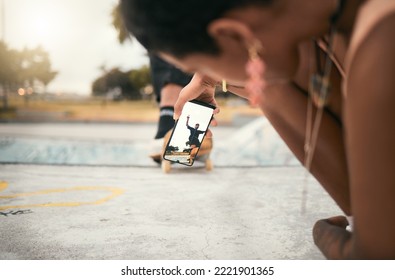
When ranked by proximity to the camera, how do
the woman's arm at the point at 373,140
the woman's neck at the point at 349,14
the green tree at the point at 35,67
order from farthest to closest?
the green tree at the point at 35,67 < the woman's neck at the point at 349,14 < the woman's arm at the point at 373,140

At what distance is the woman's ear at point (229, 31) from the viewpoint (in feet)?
1.78

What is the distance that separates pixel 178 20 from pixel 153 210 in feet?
2.30

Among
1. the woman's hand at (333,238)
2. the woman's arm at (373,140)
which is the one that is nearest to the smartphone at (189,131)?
the woman's hand at (333,238)

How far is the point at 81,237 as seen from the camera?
2.96 ft

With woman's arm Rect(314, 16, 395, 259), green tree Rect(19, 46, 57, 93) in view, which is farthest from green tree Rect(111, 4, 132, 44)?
green tree Rect(19, 46, 57, 93)

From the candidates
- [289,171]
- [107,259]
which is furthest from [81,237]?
[289,171]

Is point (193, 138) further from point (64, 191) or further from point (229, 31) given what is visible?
point (229, 31)

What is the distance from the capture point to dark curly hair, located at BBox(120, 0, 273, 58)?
54 centimetres

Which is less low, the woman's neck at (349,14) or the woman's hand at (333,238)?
the woman's neck at (349,14)

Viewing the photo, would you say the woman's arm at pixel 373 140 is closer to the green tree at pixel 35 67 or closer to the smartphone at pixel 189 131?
the smartphone at pixel 189 131

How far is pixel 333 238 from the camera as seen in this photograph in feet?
2.27

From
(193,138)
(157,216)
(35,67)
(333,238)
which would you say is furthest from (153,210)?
(35,67)

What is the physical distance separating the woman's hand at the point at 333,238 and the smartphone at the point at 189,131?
44 cm
